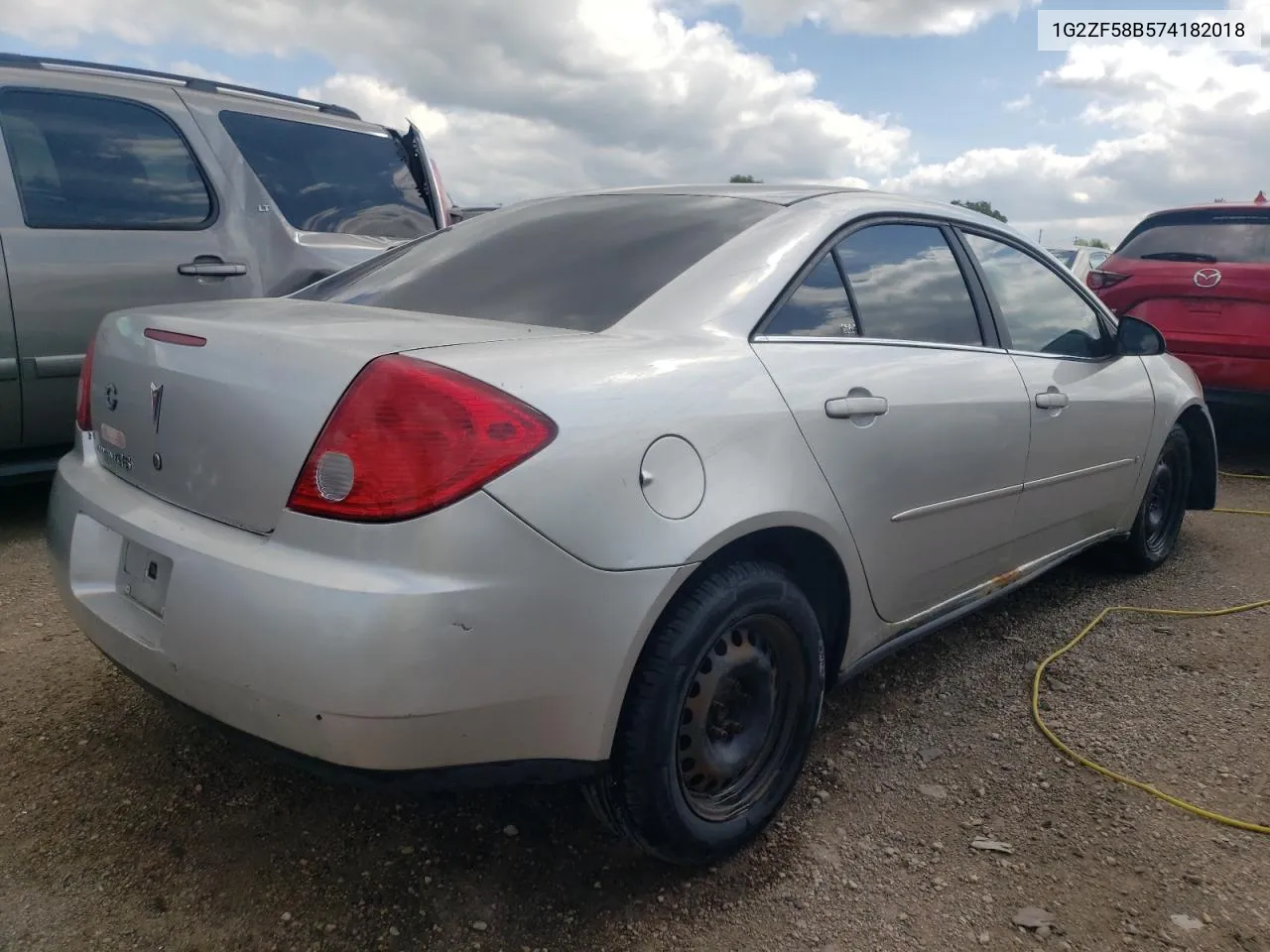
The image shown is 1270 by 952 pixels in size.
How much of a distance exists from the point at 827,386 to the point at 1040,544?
1412 millimetres

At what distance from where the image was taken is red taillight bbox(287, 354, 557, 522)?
160 centimetres

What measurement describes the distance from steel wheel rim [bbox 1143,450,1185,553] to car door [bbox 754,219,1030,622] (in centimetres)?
150

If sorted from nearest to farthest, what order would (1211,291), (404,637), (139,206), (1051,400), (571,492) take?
(404,637)
(571,492)
(1051,400)
(139,206)
(1211,291)

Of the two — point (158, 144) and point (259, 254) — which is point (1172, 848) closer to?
point (259, 254)

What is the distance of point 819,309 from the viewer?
92.5 inches

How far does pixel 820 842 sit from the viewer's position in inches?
86.7

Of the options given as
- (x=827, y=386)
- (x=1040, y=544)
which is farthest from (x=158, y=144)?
(x=1040, y=544)

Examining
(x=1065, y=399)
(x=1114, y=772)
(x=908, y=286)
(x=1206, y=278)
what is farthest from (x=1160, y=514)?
(x=1206, y=278)

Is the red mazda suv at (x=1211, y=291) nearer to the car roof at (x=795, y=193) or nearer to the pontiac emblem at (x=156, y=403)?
the car roof at (x=795, y=193)

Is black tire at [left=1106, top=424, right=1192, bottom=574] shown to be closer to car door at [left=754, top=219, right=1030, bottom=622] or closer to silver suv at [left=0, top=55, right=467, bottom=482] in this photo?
car door at [left=754, top=219, right=1030, bottom=622]

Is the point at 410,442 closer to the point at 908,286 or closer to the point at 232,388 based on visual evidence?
the point at 232,388

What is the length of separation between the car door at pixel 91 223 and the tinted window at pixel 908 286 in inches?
119

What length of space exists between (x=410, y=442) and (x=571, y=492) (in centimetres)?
27

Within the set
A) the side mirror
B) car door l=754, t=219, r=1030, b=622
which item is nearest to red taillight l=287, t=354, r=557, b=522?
car door l=754, t=219, r=1030, b=622
